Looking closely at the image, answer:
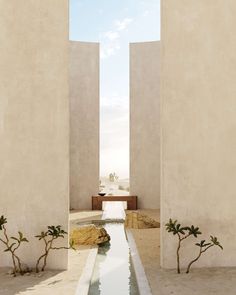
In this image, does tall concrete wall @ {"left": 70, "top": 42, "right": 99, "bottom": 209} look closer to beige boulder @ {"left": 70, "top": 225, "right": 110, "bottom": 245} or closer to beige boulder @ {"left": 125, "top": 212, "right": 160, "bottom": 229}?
beige boulder @ {"left": 125, "top": 212, "right": 160, "bottom": 229}

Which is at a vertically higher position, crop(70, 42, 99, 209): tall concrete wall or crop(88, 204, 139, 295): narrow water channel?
crop(70, 42, 99, 209): tall concrete wall

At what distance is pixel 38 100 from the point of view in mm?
8867

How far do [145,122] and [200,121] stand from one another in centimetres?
1342

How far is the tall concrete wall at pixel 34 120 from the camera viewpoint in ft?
28.7

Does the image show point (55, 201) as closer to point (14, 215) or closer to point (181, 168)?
point (14, 215)

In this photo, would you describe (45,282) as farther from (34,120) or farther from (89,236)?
(89,236)

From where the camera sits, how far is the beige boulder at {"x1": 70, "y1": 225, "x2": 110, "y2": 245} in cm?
1173

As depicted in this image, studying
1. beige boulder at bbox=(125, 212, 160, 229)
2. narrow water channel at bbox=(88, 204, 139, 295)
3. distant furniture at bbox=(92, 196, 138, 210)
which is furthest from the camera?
distant furniture at bbox=(92, 196, 138, 210)

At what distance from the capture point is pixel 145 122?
22.4m

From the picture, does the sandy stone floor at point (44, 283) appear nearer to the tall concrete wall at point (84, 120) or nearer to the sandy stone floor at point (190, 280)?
the sandy stone floor at point (190, 280)

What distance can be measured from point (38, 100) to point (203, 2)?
4.67m

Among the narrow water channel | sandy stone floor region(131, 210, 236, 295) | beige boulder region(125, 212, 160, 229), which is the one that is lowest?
the narrow water channel

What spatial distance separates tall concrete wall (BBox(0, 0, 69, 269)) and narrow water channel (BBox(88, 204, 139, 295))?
3.48 ft

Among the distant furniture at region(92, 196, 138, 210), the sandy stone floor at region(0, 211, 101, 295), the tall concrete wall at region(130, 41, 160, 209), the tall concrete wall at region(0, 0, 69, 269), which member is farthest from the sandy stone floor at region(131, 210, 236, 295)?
the tall concrete wall at region(130, 41, 160, 209)
